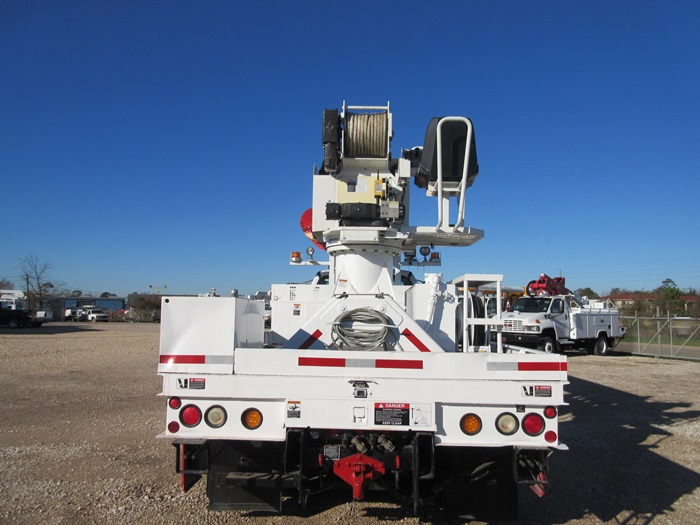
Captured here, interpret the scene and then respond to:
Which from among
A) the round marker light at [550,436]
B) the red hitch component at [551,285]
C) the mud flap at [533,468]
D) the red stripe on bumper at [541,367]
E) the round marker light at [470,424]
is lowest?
the mud flap at [533,468]

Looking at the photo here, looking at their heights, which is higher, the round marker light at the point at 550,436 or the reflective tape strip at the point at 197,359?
the reflective tape strip at the point at 197,359

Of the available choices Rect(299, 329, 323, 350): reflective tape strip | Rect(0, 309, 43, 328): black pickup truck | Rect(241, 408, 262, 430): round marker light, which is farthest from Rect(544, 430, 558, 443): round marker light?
Rect(0, 309, 43, 328): black pickup truck

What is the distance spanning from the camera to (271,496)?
3.97m

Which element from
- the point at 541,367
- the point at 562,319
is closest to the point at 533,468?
the point at 541,367

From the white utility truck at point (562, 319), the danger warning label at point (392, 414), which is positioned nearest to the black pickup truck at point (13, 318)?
the white utility truck at point (562, 319)

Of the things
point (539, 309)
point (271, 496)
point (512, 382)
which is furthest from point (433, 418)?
point (539, 309)

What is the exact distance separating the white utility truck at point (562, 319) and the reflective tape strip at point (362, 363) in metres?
15.5

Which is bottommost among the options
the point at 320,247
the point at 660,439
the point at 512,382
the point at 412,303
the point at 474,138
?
the point at 660,439

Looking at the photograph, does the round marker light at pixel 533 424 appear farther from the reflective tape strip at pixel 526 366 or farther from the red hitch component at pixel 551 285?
the red hitch component at pixel 551 285

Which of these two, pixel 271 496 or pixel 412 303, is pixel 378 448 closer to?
pixel 271 496

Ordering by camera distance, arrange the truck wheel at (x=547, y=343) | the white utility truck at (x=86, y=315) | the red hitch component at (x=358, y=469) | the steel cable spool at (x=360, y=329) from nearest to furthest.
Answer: the red hitch component at (x=358, y=469) < the steel cable spool at (x=360, y=329) < the truck wheel at (x=547, y=343) < the white utility truck at (x=86, y=315)

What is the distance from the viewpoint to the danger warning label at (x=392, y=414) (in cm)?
366

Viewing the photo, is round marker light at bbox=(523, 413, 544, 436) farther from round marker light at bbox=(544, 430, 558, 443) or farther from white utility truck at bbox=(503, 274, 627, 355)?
white utility truck at bbox=(503, 274, 627, 355)

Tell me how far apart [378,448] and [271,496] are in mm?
931
